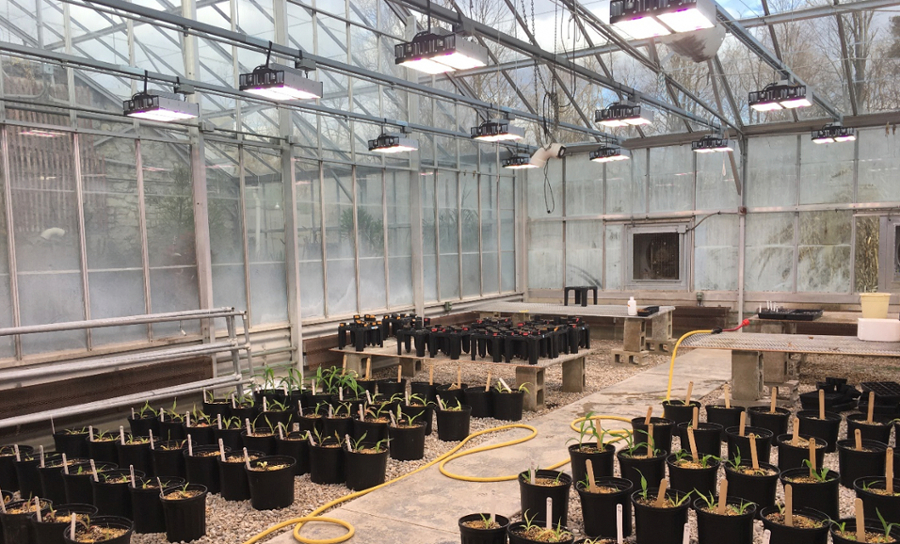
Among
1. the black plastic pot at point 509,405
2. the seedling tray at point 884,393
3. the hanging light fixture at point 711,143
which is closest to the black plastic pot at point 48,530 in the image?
the black plastic pot at point 509,405

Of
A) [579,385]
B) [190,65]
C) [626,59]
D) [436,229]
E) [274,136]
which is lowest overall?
[579,385]

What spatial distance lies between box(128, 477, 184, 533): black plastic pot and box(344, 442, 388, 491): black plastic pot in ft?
3.92

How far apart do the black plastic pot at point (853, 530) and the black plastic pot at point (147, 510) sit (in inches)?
140

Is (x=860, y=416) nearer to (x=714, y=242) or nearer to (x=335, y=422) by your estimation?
(x=335, y=422)

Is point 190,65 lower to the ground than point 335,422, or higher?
higher

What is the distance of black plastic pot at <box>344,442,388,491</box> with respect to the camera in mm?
4523

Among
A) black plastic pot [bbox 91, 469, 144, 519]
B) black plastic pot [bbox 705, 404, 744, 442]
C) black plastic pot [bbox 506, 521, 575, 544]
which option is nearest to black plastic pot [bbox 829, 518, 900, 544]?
black plastic pot [bbox 506, 521, 575, 544]

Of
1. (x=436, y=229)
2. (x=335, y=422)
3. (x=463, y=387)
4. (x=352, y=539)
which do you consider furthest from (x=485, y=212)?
(x=352, y=539)

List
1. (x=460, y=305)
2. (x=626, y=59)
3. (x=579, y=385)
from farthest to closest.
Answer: (x=460, y=305), (x=626, y=59), (x=579, y=385)

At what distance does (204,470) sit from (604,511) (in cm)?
267

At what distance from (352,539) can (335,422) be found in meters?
1.49

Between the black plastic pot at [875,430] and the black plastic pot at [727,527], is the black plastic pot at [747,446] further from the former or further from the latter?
the black plastic pot at [727,527]

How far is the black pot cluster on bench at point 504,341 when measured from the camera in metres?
6.90

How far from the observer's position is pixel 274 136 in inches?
316
